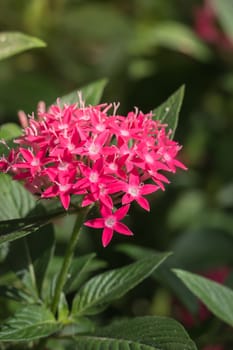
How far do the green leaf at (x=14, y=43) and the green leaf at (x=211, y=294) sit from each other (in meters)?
0.49

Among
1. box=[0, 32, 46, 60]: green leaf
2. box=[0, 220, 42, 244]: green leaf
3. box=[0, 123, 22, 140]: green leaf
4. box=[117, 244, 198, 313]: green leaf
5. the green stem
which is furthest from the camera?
box=[117, 244, 198, 313]: green leaf

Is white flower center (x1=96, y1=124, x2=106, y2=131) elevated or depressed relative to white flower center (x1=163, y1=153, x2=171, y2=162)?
elevated

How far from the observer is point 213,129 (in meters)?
2.92

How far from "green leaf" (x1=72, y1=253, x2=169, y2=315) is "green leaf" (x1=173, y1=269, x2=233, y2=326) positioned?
0.19 feet

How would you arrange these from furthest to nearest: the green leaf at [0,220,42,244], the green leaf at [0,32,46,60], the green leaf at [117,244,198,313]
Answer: the green leaf at [117,244,198,313] < the green leaf at [0,32,46,60] < the green leaf at [0,220,42,244]

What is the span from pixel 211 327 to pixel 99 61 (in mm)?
1535

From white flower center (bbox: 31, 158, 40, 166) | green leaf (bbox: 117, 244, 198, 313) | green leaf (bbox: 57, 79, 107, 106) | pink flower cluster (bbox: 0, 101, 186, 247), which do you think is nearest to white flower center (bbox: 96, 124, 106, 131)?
pink flower cluster (bbox: 0, 101, 186, 247)

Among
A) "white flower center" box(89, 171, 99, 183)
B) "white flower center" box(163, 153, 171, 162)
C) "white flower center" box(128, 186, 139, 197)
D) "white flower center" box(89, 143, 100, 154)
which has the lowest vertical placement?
"white flower center" box(128, 186, 139, 197)

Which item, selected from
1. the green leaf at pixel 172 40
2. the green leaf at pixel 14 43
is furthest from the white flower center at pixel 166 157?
the green leaf at pixel 172 40

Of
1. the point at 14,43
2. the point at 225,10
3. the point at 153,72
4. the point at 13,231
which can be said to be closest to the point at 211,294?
the point at 13,231

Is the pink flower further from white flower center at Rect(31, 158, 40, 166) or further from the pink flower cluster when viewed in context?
white flower center at Rect(31, 158, 40, 166)

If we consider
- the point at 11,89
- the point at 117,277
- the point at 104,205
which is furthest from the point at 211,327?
the point at 11,89

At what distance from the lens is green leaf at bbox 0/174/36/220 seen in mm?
1233

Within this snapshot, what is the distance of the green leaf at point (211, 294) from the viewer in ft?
4.01
